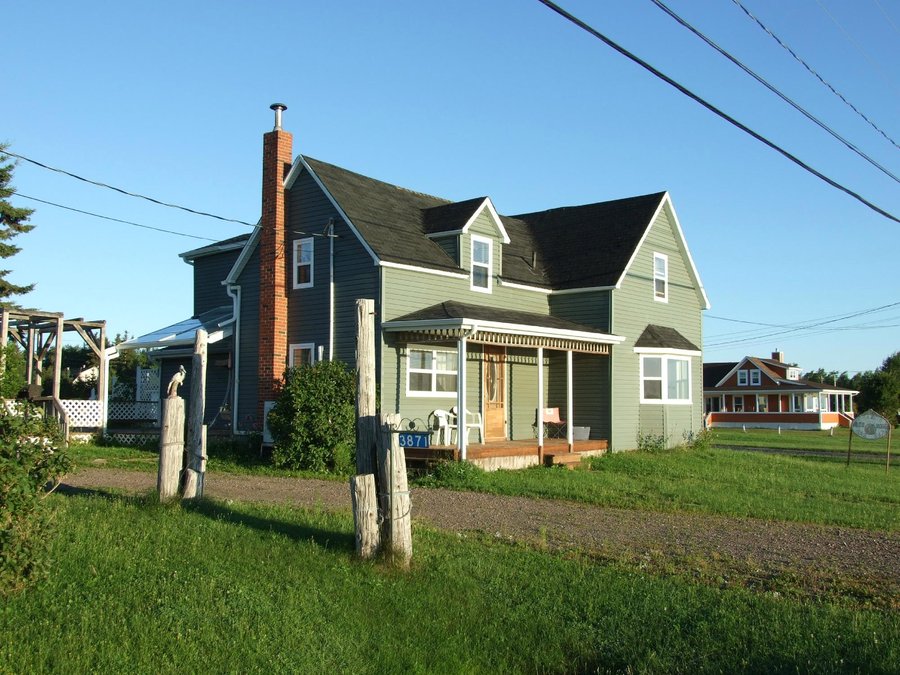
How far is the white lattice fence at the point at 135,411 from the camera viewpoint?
26344mm

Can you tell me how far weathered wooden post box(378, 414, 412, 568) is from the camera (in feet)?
30.5

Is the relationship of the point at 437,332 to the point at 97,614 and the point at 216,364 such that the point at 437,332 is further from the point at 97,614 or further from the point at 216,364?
the point at 97,614

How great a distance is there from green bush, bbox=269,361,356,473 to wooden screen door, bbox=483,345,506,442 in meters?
4.77

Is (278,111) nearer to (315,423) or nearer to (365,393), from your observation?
(315,423)

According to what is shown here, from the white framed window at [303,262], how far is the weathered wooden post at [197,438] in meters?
8.21

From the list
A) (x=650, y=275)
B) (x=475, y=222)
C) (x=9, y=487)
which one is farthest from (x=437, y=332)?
(x=9, y=487)

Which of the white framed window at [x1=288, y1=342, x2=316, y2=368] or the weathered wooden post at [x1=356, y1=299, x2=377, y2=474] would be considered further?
the white framed window at [x1=288, y1=342, x2=316, y2=368]

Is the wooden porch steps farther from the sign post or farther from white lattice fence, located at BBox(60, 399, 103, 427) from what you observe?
white lattice fence, located at BBox(60, 399, 103, 427)

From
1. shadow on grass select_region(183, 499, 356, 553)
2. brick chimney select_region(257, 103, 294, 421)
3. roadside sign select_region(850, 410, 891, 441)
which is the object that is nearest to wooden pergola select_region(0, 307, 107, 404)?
brick chimney select_region(257, 103, 294, 421)

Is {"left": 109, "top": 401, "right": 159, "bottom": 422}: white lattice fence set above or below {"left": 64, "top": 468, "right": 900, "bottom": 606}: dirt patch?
above

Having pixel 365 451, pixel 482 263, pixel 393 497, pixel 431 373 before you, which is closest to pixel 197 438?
pixel 365 451

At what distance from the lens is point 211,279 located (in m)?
27.2

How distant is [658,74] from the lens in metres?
10.1

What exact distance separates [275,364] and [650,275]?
11342 millimetres
